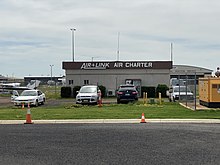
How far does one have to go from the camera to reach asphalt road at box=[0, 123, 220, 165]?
A: 9.18 meters

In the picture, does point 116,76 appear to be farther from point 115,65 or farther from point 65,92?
point 65,92

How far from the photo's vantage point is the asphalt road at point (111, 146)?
30.1ft

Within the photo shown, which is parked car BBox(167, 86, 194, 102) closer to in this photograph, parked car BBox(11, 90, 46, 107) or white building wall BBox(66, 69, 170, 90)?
parked car BBox(11, 90, 46, 107)

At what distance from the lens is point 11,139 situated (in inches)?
497

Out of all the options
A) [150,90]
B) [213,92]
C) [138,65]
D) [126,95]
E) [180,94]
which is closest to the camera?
[213,92]

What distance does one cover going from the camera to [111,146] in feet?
36.2

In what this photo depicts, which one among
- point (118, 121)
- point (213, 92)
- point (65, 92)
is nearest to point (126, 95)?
point (213, 92)

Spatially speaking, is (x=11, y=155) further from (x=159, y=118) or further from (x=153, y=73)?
(x=153, y=73)

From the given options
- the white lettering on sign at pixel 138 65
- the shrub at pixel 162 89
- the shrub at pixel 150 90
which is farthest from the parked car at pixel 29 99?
the white lettering on sign at pixel 138 65

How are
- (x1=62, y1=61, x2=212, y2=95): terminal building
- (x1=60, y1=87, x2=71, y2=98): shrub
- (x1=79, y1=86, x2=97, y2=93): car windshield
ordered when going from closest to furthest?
(x1=79, y1=86, x2=97, y2=93): car windshield
(x1=60, y1=87, x2=71, y2=98): shrub
(x1=62, y1=61, x2=212, y2=95): terminal building

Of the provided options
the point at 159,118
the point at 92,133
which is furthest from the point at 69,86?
the point at 92,133

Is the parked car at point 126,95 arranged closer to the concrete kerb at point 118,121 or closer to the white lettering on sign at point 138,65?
the concrete kerb at point 118,121

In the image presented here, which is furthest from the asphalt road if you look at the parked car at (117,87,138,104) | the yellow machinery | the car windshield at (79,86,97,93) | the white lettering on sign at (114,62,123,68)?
the white lettering on sign at (114,62,123,68)

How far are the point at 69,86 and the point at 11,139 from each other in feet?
123
